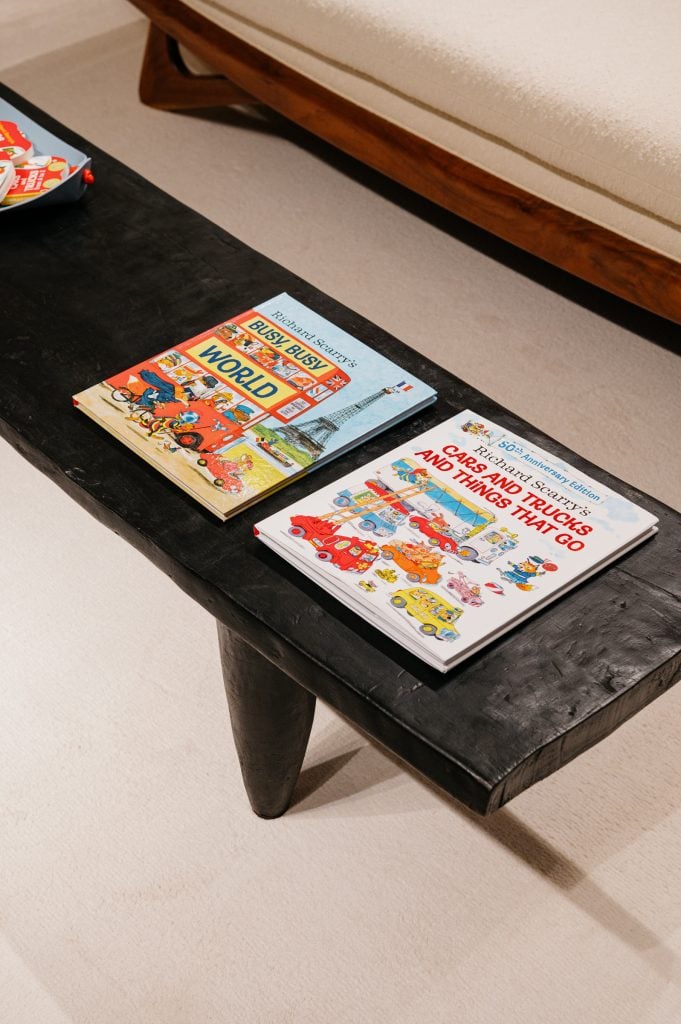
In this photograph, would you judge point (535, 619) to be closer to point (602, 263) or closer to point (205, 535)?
point (205, 535)

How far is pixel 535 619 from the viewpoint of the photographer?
106 centimetres

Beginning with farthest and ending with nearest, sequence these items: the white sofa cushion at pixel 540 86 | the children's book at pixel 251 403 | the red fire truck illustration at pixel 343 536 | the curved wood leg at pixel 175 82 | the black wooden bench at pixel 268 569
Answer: the curved wood leg at pixel 175 82
the white sofa cushion at pixel 540 86
the children's book at pixel 251 403
the red fire truck illustration at pixel 343 536
the black wooden bench at pixel 268 569

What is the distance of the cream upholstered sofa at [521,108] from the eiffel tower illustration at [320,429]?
2.73ft

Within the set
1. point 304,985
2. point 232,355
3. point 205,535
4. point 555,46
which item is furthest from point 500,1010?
point 555,46

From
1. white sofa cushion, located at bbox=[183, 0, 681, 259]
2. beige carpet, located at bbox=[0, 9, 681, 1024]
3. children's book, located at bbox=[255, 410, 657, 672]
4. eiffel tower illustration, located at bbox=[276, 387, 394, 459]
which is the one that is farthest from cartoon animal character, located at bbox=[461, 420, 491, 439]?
white sofa cushion, located at bbox=[183, 0, 681, 259]

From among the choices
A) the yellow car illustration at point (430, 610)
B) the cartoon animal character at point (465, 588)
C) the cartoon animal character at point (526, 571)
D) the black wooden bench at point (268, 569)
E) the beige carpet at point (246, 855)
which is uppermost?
the cartoon animal character at point (526, 571)

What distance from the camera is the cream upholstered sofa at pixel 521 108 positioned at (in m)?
1.86

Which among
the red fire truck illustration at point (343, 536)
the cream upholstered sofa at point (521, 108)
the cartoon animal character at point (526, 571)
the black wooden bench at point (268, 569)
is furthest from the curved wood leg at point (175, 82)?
the cartoon animal character at point (526, 571)

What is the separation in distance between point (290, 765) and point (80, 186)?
83cm

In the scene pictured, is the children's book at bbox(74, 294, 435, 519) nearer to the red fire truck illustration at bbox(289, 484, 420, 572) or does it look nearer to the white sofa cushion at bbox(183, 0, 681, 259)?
the red fire truck illustration at bbox(289, 484, 420, 572)

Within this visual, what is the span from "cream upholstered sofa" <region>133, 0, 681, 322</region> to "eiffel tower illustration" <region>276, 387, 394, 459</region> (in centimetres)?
83

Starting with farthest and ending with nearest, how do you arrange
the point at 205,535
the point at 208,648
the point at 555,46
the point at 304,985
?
the point at 555,46 < the point at 208,648 < the point at 304,985 < the point at 205,535

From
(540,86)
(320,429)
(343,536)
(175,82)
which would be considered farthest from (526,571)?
(175,82)

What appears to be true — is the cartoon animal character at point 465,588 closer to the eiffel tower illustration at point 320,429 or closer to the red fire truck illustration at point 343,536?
the red fire truck illustration at point 343,536
